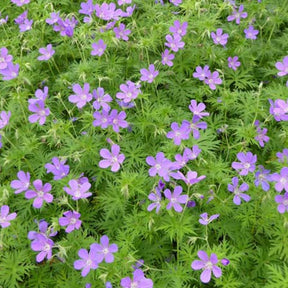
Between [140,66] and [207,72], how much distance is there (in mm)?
643

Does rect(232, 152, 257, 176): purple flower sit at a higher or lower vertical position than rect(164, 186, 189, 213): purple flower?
lower

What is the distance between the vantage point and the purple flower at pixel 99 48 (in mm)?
3537

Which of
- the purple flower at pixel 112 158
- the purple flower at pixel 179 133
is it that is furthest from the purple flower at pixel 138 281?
the purple flower at pixel 179 133

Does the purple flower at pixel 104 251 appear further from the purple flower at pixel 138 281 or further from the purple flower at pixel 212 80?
the purple flower at pixel 212 80

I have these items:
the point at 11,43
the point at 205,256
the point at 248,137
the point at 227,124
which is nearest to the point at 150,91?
the point at 227,124

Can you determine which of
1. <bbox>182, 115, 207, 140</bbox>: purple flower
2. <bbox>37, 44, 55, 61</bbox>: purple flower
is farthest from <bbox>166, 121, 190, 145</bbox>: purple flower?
<bbox>37, 44, 55, 61</bbox>: purple flower

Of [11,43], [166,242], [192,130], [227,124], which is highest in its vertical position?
[11,43]

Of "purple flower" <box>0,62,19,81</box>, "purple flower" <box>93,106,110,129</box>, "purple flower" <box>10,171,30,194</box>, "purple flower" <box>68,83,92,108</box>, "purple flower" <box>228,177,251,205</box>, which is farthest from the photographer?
"purple flower" <box>0,62,19,81</box>

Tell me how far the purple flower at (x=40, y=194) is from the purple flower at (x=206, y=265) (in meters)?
1.08

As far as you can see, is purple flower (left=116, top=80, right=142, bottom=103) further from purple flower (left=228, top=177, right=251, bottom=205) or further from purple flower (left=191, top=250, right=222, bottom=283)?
purple flower (left=191, top=250, right=222, bottom=283)

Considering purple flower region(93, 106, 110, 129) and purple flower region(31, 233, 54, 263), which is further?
purple flower region(93, 106, 110, 129)

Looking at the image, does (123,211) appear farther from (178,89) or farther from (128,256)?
(178,89)

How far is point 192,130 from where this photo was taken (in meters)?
3.10

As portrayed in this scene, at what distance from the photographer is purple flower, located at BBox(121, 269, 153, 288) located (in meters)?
2.21
